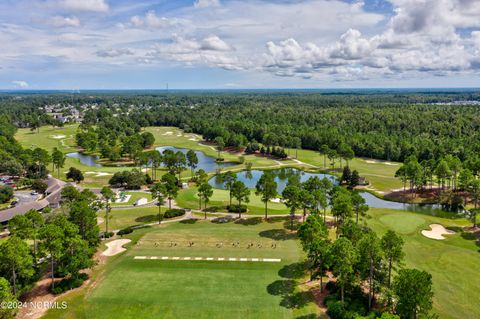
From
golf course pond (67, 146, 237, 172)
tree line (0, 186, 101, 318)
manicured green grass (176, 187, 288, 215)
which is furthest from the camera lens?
golf course pond (67, 146, 237, 172)

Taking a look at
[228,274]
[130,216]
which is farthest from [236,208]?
[228,274]

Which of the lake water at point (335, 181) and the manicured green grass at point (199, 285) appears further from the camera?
the lake water at point (335, 181)

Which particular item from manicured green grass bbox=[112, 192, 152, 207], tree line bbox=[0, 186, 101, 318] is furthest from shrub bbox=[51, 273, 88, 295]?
manicured green grass bbox=[112, 192, 152, 207]

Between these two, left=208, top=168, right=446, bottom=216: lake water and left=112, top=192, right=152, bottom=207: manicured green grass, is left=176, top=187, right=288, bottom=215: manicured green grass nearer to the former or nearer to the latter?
left=112, top=192, right=152, bottom=207: manicured green grass

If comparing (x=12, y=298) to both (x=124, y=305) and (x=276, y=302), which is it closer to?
(x=124, y=305)

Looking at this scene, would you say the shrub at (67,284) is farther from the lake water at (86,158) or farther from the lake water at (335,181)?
the lake water at (86,158)

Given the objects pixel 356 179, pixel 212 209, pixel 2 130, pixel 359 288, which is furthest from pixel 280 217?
pixel 2 130

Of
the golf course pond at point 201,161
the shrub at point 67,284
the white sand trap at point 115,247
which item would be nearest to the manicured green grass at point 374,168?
the golf course pond at point 201,161
